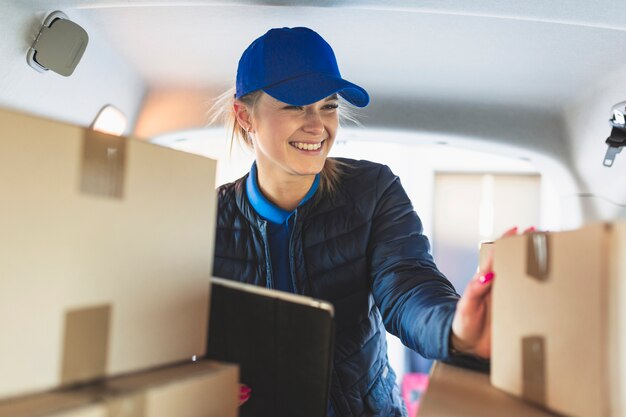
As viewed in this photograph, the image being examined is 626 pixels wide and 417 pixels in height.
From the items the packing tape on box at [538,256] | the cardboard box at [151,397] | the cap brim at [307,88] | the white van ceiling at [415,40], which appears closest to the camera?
the cardboard box at [151,397]

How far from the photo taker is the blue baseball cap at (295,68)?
1.23 m

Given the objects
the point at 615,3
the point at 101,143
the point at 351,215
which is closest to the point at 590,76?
the point at 615,3

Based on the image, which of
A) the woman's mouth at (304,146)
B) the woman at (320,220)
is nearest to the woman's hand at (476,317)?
the woman at (320,220)

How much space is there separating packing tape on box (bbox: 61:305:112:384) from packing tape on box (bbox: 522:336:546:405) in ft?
1.71

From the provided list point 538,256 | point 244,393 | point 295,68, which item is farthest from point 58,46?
point 538,256

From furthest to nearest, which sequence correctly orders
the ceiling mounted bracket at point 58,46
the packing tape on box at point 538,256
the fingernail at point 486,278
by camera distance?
the ceiling mounted bracket at point 58,46 < the fingernail at point 486,278 < the packing tape on box at point 538,256

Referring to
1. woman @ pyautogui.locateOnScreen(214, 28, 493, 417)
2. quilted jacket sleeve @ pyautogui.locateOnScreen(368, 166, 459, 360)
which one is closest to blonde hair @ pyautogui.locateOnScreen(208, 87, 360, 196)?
woman @ pyautogui.locateOnScreen(214, 28, 493, 417)

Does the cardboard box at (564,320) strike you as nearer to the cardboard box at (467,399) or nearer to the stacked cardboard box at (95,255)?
the cardboard box at (467,399)

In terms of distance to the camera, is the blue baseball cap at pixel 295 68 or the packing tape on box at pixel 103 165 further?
the blue baseball cap at pixel 295 68

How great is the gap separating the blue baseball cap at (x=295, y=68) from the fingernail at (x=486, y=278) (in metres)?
0.55

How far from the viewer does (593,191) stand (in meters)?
1.76

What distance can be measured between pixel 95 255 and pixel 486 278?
1.74ft

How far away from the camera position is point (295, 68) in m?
1.25

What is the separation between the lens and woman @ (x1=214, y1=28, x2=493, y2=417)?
1.25 m
